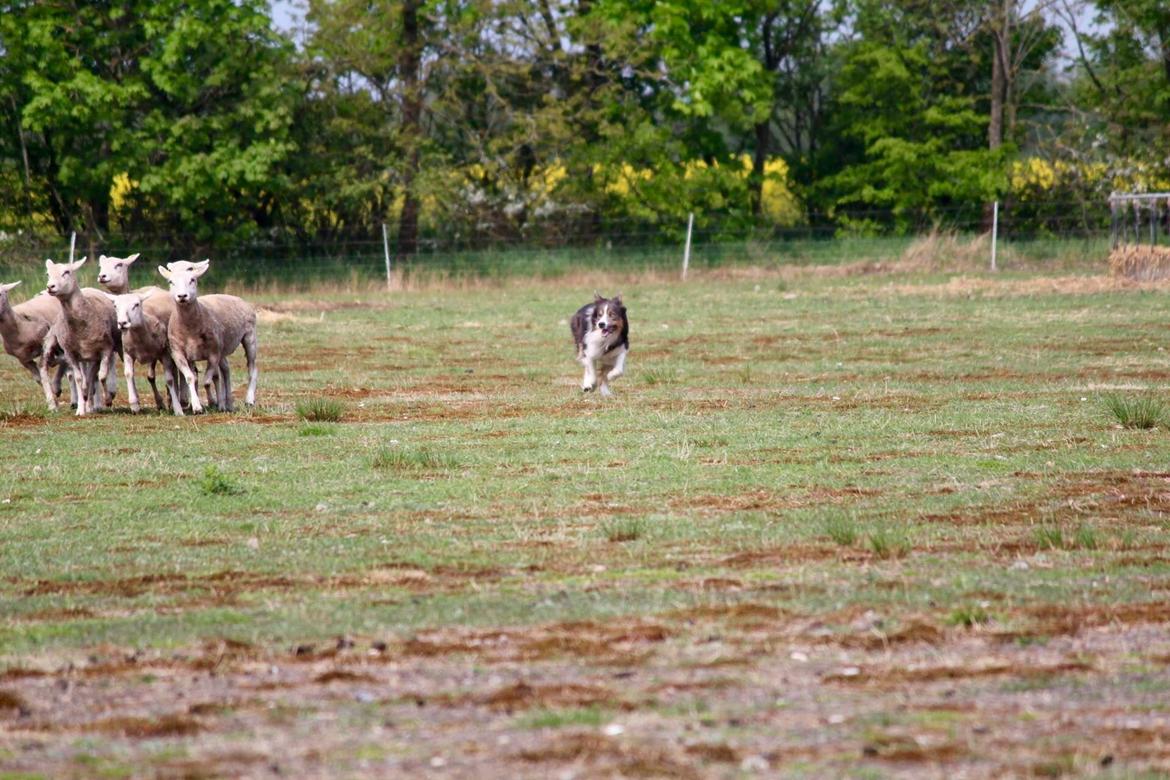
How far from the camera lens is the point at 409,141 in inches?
1940

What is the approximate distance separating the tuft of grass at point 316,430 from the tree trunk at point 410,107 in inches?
1279

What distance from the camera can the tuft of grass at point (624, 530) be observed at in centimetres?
970

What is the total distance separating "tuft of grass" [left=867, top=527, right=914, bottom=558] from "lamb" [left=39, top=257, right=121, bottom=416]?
34.4 ft

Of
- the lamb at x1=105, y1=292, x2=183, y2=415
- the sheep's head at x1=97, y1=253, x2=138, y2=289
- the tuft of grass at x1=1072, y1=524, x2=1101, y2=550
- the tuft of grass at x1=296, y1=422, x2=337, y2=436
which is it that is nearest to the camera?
the tuft of grass at x1=1072, y1=524, x2=1101, y2=550

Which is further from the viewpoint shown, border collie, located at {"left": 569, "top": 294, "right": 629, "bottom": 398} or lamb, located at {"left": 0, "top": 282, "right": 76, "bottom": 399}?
lamb, located at {"left": 0, "top": 282, "right": 76, "bottom": 399}

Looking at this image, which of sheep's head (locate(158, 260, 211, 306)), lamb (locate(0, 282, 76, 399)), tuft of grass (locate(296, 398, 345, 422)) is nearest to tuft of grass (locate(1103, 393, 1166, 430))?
tuft of grass (locate(296, 398, 345, 422))

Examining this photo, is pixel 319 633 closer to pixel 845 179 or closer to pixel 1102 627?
pixel 1102 627

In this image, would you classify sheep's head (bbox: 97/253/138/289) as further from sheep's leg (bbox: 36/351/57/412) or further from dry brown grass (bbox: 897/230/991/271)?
dry brown grass (bbox: 897/230/991/271)

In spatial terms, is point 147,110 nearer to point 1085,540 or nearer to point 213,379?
point 213,379

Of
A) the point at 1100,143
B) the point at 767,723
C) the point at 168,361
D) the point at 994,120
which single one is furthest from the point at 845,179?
the point at 767,723

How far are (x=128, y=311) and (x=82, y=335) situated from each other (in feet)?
4.32

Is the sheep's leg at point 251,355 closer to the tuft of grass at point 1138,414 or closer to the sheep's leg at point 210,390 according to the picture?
the sheep's leg at point 210,390

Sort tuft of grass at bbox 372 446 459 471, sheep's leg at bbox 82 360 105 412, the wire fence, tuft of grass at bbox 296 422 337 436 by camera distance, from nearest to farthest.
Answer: tuft of grass at bbox 372 446 459 471, tuft of grass at bbox 296 422 337 436, sheep's leg at bbox 82 360 105 412, the wire fence

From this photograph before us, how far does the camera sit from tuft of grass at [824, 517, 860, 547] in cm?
930
